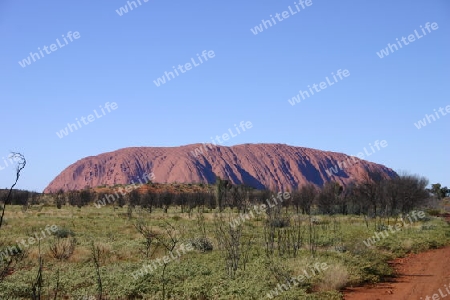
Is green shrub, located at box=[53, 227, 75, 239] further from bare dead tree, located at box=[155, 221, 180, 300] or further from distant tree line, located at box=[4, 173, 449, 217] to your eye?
distant tree line, located at box=[4, 173, 449, 217]

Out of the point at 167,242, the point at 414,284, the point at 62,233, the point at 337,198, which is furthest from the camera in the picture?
the point at 337,198

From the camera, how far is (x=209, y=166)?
17688 centimetres

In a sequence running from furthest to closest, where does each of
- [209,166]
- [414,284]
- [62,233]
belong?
1. [209,166]
2. [62,233]
3. [414,284]

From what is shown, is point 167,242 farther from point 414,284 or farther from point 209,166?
point 209,166

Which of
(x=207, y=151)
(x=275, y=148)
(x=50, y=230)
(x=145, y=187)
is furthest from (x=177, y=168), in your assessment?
(x=50, y=230)

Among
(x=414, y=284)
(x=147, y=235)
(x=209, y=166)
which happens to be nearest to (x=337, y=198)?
(x=414, y=284)

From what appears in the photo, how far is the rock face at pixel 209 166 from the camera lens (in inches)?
6624

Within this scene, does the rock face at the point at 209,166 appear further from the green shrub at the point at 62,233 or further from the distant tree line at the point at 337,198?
the green shrub at the point at 62,233

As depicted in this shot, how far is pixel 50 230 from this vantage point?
67.4 ft

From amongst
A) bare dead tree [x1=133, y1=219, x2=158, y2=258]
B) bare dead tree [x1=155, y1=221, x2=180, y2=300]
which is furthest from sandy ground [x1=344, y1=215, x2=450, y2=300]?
bare dead tree [x1=133, y1=219, x2=158, y2=258]

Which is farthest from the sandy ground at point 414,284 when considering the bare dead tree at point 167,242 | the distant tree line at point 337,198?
the distant tree line at point 337,198

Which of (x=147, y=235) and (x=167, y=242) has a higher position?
(x=147, y=235)

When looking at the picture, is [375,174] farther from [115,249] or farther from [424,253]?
[115,249]

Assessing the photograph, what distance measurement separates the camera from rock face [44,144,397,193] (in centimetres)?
16825
